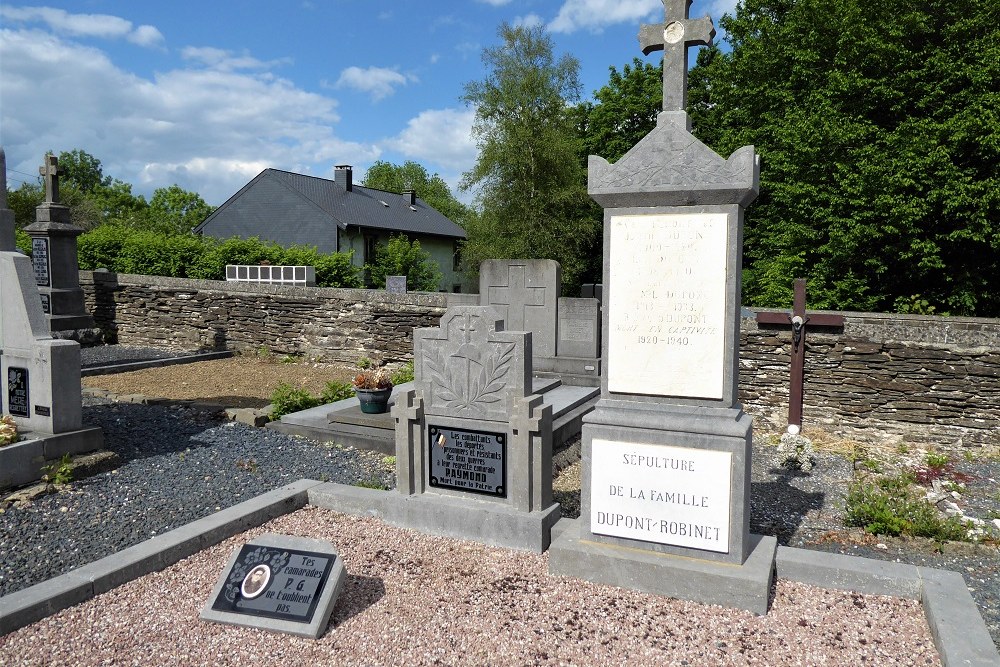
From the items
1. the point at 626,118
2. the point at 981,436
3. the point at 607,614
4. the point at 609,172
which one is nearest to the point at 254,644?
the point at 607,614

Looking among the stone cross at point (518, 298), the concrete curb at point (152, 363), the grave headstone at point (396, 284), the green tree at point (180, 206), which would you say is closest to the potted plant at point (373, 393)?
the stone cross at point (518, 298)

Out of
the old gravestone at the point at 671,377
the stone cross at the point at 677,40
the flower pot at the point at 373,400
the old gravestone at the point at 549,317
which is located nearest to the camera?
the old gravestone at the point at 671,377

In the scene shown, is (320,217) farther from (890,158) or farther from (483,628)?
(483,628)

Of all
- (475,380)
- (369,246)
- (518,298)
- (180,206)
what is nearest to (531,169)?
(369,246)

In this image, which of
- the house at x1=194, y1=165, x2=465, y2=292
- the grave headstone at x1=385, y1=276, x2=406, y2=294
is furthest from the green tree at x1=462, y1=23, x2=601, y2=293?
the grave headstone at x1=385, y1=276, x2=406, y2=294

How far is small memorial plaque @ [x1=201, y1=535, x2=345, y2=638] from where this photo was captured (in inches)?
136

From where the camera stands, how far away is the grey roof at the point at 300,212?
30312 millimetres

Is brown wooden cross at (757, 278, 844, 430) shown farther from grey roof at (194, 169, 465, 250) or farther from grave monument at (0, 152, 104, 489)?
grey roof at (194, 169, 465, 250)

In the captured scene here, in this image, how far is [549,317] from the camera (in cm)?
1045

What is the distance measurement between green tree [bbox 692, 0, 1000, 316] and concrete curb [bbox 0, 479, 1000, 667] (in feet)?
32.2

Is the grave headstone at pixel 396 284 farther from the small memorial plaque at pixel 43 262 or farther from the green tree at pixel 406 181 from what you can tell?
the green tree at pixel 406 181

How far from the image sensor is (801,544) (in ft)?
16.7

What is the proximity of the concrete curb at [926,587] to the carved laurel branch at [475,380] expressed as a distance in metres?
2.10

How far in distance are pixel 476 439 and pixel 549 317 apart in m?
5.83
